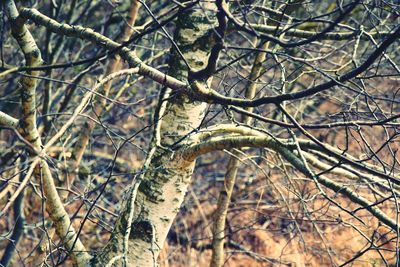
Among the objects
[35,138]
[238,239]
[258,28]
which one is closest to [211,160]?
[238,239]

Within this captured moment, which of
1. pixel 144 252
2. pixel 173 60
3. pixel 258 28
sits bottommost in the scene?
pixel 144 252

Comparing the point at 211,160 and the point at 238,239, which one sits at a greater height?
the point at 211,160

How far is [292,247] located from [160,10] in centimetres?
306

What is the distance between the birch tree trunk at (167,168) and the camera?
3291 millimetres

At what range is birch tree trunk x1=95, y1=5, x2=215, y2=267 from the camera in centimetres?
329

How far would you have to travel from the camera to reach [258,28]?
3.54 metres

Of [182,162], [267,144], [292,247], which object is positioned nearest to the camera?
[267,144]

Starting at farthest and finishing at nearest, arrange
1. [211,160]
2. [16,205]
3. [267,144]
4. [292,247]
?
[211,160] → [292,247] → [16,205] → [267,144]

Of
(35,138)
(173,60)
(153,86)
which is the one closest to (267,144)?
(173,60)

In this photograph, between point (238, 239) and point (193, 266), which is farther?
point (238, 239)

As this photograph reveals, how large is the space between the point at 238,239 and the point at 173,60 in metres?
4.47

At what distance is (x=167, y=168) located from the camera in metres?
3.30

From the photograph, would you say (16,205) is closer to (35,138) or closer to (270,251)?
(270,251)

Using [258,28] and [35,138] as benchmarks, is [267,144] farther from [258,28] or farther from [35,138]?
[35,138]
